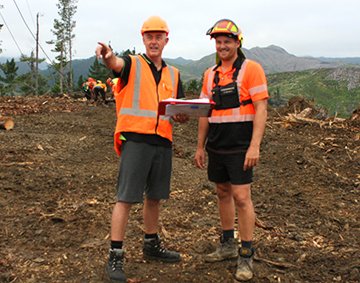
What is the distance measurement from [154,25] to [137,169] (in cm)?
118

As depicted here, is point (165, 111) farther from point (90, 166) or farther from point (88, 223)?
point (90, 166)

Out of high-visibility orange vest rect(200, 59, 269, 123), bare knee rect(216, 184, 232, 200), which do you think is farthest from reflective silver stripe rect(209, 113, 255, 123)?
bare knee rect(216, 184, 232, 200)

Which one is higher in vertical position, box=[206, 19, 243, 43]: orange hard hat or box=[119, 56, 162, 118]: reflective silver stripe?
box=[206, 19, 243, 43]: orange hard hat

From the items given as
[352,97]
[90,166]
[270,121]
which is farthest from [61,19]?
[352,97]

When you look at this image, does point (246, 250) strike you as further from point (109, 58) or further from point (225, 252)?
point (109, 58)

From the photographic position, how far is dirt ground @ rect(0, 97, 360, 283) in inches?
146

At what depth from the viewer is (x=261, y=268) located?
3748mm

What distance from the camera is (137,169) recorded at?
3.40m

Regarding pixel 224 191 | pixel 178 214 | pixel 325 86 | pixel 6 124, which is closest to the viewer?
pixel 224 191

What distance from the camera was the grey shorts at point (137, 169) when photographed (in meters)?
3.38

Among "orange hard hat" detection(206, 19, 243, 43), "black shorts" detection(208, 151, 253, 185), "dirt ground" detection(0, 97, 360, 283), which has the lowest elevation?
"dirt ground" detection(0, 97, 360, 283)

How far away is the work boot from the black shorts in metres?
0.61

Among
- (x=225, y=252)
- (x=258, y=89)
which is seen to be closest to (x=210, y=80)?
(x=258, y=89)

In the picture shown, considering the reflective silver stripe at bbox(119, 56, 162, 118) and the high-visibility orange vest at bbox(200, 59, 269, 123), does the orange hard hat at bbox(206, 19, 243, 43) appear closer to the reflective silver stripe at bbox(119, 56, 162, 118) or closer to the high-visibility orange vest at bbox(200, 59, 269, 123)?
the high-visibility orange vest at bbox(200, 59, 269, 123)
